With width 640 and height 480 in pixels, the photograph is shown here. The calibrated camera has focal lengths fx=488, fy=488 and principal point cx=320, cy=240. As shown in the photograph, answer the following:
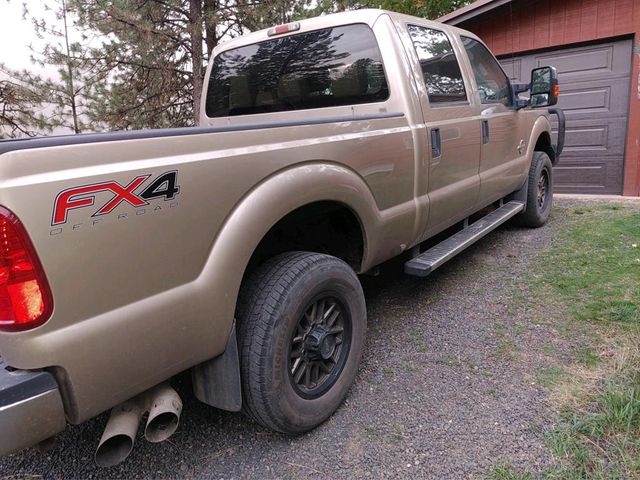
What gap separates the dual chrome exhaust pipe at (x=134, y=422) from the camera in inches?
71.0

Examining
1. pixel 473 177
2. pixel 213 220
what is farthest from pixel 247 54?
pixel 213 220

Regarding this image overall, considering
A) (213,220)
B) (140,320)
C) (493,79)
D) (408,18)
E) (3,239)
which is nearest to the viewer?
(3,239)

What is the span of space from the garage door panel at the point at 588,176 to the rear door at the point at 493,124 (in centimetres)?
371

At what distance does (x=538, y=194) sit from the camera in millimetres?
5570

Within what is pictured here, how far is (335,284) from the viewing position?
2439 mm

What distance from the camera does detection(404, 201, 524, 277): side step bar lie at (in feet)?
10.7

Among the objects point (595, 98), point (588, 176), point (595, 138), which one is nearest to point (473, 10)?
point (595, 98)

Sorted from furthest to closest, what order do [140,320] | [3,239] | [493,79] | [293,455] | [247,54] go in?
[493,79] < [247,54] < [293,455] < [140,320] < [3,239]

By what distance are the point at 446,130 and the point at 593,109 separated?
554 cm

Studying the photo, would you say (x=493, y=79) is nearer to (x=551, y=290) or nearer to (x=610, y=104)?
(x=551, y=290)

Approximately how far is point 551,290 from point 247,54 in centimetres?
303

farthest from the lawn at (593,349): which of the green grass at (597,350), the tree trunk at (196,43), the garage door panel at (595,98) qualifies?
the tree trunk at (196,43)

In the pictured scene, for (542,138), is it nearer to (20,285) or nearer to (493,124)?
(493,124)

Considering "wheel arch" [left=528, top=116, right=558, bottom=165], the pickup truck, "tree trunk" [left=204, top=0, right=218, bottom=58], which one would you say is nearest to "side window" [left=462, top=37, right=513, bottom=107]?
the pickup truck
